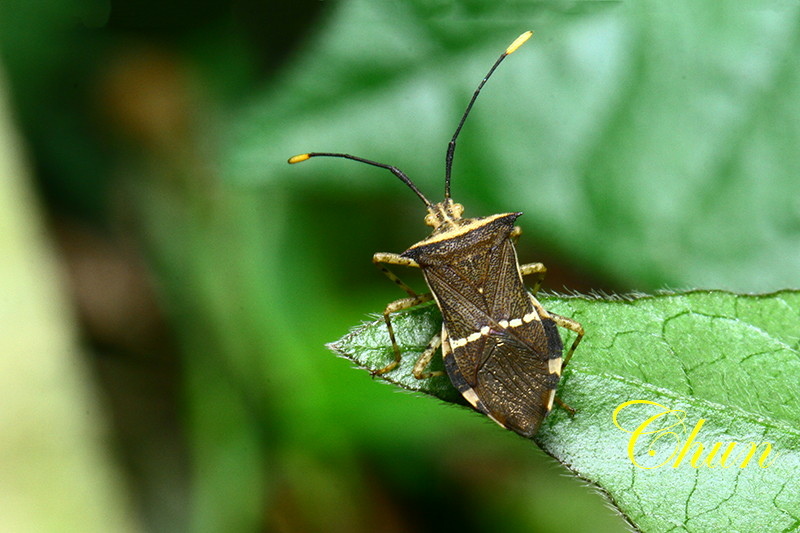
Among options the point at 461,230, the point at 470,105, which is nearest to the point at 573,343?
the point at 461,230

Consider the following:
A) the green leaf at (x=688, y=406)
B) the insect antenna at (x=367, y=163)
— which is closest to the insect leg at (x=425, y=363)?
the green leaf at (x=688, y=406)

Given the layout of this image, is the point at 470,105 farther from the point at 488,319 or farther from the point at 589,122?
the point at 488,319

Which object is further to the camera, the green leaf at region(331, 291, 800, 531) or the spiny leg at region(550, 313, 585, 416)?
the spiny leg at region(550, 313, 585, 416)

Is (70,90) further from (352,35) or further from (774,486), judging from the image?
(774,486)

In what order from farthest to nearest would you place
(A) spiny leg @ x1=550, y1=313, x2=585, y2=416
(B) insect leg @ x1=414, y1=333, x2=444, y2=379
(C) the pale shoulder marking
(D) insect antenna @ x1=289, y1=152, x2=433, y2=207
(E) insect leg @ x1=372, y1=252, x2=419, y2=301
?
(D) insect antenna @ x1=289, y1=152, x2=433, y2=207 < (E) insect leg @ x1=372, y1=252, x2=419, y2=301 < (C) the pale shoulder marking < (B) insect leg @ x1=414, y1=333, x2=444, y2=379 < (A) spiny leg @ x1=550, y1=313, x2=585, y2=416

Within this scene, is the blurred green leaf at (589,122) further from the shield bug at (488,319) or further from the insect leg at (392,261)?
the insect leg at (392,261)

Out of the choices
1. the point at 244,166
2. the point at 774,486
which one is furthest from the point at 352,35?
the point at 774,486

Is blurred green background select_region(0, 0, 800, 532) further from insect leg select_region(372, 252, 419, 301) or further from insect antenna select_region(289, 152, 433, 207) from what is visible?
insect leg select_region(372, 252, 419, 301)

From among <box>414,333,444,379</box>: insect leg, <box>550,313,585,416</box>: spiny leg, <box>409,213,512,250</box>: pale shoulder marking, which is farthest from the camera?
<box>409,213,512,250</box>: pale shoulder marking

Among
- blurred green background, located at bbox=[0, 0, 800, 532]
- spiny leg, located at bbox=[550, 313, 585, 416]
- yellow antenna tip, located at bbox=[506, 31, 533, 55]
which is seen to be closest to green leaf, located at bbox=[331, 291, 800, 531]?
spiny leg, located at bbox=[550, 313, 585, 416]
